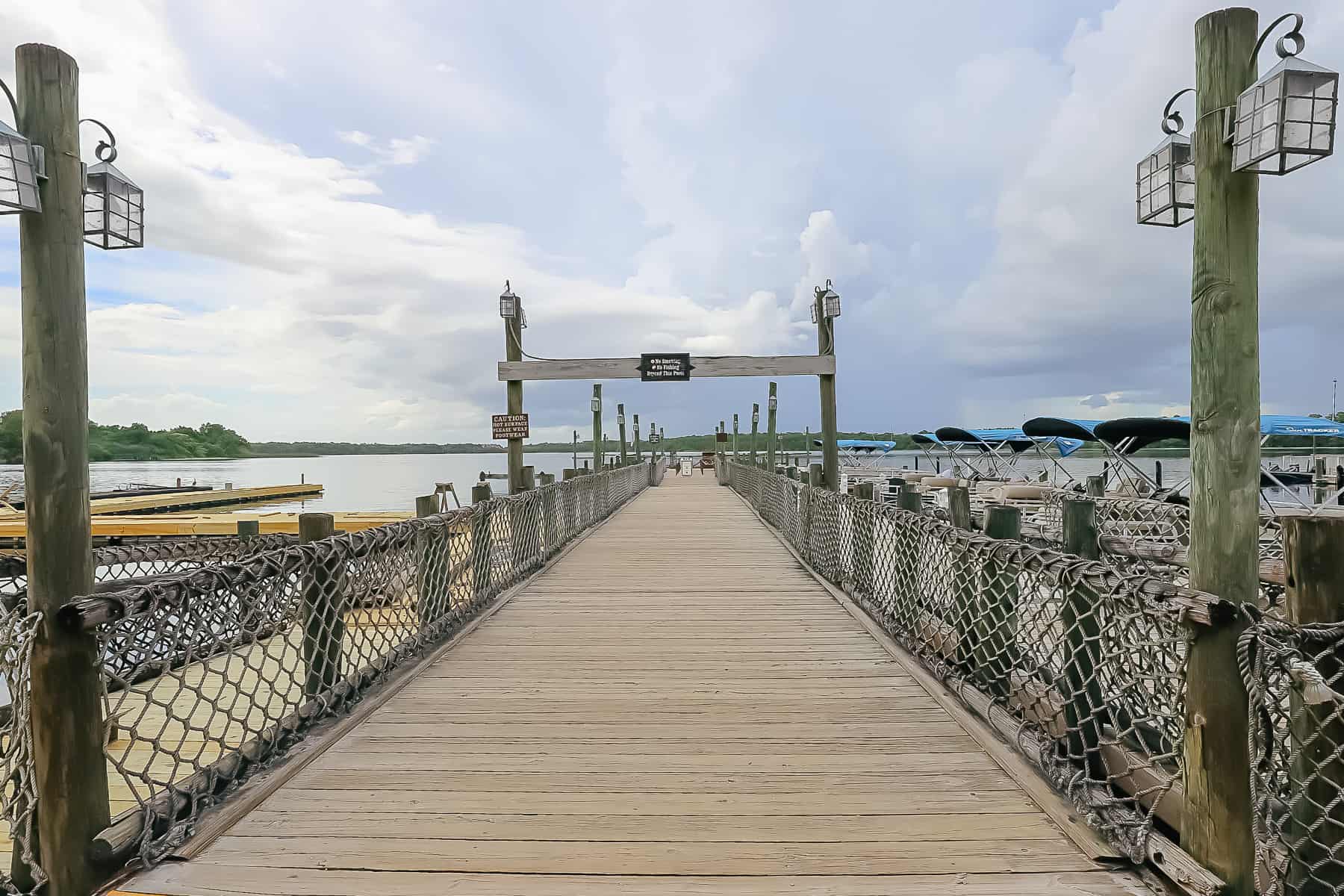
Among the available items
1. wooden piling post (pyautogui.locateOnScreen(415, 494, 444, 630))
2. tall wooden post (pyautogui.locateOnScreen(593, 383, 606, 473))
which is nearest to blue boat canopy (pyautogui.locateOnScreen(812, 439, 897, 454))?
tall wooden post (pyautogui.locateOnScreen(593, 383, 606, 473))

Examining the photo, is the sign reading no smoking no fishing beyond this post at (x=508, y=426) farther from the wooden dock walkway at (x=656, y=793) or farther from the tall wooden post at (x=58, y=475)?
the tall wooden post at (x=58, y=475)

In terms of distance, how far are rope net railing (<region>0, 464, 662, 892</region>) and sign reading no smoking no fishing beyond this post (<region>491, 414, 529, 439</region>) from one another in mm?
2342

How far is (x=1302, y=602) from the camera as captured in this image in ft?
5.68

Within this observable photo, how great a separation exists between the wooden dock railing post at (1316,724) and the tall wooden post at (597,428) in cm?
1470

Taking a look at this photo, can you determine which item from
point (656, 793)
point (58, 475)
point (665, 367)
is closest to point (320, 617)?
point (58, 475)

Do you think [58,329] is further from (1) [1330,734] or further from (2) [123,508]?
(2) [123,508]

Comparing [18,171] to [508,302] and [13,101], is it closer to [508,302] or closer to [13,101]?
[13,101]

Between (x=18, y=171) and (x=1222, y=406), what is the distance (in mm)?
3453

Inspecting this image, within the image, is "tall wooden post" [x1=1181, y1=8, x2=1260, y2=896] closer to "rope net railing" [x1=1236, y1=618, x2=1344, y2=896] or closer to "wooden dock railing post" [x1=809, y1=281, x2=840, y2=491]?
"rope net railing" [x1=1236, y1=618, x2=1344, y2=896]

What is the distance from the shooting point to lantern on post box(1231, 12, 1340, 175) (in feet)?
5.58

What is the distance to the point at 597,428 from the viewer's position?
1759cm

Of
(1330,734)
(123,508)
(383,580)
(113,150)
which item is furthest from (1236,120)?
(123,508)

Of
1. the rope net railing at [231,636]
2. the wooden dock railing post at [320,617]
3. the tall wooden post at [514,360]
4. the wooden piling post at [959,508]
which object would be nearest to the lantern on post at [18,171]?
the rope net railing at [231,636]

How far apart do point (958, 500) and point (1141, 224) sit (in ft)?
5.94
